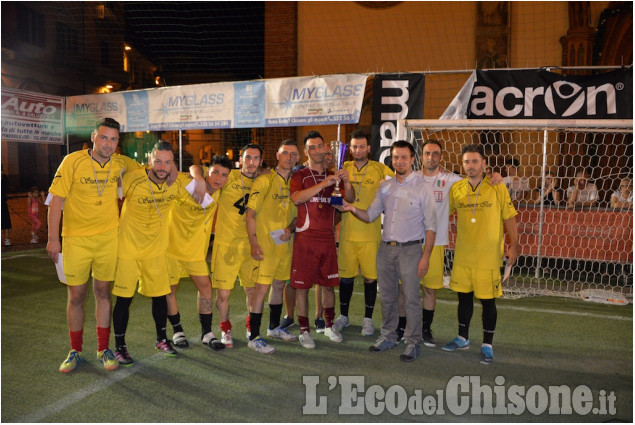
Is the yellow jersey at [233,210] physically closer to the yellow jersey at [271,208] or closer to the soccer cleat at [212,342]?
the yellow jersey at [271,208]

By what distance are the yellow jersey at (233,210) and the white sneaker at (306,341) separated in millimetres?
1091

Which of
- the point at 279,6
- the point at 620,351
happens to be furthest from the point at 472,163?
the point at 279,6

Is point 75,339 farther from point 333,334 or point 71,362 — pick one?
point 333,334

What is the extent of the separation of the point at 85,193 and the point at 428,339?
11.3ft

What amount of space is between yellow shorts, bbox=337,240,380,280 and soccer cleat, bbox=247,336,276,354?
1.12 meters

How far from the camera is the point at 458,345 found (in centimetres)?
464

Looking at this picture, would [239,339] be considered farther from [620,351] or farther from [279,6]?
[279,6]

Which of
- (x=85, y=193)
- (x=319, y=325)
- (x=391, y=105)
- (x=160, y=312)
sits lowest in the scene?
(x=319, y=325)

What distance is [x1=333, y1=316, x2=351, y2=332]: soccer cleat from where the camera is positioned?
5188 mm

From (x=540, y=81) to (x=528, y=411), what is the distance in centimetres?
525

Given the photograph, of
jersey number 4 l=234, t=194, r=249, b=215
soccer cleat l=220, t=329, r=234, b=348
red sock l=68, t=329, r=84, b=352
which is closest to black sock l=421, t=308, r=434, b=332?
soccer cleat l=220, t=329, r=234, b=348

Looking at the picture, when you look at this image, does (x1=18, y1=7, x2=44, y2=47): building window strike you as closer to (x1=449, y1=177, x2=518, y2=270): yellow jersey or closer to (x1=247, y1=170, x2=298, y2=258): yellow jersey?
(x1=247, y1=170, x2=298, y2=258): yellow jersey

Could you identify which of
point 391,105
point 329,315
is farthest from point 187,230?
point 391,105

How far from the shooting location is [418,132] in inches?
300
